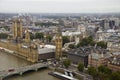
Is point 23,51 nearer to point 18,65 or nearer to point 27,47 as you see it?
point 27,47

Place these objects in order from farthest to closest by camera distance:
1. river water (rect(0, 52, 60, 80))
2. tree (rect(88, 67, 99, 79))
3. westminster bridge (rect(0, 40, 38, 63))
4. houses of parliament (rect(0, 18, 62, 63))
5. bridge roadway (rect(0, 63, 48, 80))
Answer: houses of parliament (rect(0, 18, 62, 63)) < westminster bridge (rect(0, 40, 38, 63)) < river water (rect(0, 52, 60, 80)) < bridge roadway (rect(0, 63, 48, 80)) < tree (rect(88, 67, 99, 79))

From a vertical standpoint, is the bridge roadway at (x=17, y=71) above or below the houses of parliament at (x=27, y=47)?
below

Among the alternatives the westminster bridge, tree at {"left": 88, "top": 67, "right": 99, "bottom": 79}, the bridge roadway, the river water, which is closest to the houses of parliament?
the westminster bridge

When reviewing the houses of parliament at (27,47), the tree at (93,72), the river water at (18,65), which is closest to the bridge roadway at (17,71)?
the river water at (18,65)

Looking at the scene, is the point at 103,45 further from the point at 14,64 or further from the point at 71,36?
the point at 14,64

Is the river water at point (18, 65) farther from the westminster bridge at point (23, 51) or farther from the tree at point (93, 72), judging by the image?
the tree at point (93, 72)

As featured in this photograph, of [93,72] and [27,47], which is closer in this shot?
[93,72]

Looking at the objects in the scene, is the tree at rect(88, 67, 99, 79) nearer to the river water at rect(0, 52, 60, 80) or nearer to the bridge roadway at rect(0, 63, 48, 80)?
the river water at rect(0, 52, 60, 80)

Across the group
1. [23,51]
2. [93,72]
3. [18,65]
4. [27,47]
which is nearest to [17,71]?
[18,65]
